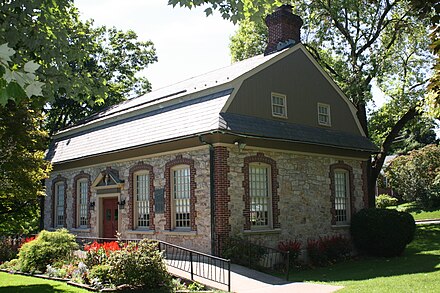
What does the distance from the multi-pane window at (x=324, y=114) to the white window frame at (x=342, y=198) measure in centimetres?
207

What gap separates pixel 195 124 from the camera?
1569 cm

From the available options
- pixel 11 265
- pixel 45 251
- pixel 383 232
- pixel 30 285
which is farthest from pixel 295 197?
pixel 11 265

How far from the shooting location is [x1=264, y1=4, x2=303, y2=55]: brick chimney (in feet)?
65.7

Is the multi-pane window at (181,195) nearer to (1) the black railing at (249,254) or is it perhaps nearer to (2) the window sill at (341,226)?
(1) the black railing at (249,254)

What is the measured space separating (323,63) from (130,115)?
13.3 meters

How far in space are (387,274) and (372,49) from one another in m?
17.2

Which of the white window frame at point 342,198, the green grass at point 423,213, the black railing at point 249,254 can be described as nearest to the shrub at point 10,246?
the black railing at point 249,254

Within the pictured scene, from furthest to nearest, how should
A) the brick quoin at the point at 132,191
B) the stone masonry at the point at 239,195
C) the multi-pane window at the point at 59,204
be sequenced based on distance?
the multi-pane window at the point at 59,204
the brick quoin at the point at 132,191
the stone masonry at the point at 239,195

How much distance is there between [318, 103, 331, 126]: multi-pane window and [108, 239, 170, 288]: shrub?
1044 centimetres

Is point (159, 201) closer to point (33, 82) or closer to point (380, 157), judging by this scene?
point (33, 82)

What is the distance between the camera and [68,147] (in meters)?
22.9

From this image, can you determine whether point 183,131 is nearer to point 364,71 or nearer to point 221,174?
point 221,174

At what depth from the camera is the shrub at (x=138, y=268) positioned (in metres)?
11.5

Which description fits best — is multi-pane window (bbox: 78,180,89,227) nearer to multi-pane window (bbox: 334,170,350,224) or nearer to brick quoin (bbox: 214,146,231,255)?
brick quoin (bbox: 214,146,231,255)
